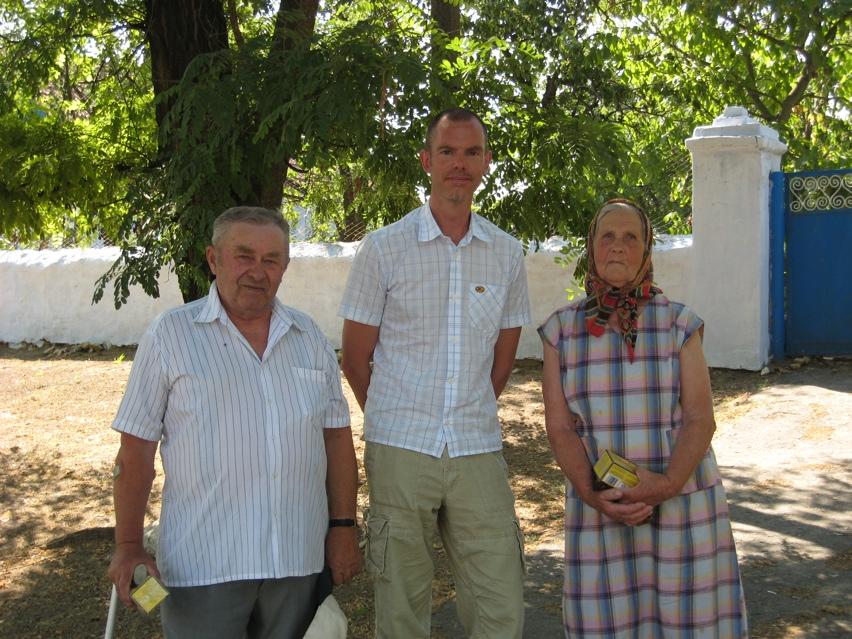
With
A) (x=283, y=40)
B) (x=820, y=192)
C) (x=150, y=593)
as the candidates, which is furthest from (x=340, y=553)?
(x=820, y=192)

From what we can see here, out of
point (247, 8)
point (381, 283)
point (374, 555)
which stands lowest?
point (374, 555)

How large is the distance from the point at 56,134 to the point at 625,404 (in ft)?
12.5

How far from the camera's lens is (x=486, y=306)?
311 centimetres

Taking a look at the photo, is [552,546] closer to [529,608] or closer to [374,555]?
[529,608]

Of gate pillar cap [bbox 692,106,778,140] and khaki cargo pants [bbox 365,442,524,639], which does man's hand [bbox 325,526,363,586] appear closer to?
khaki cargo pants [bbox 365,442,524,639]

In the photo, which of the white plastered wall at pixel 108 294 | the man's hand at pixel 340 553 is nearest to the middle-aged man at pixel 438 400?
the man's hand at pixel 340 553

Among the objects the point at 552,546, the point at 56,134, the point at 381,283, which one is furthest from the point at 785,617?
the point at 56,134

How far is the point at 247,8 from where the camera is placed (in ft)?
22.7

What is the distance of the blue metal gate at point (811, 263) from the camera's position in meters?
8.98

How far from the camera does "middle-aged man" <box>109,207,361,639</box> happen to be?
2.59 meters

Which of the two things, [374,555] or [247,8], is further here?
[247,8]

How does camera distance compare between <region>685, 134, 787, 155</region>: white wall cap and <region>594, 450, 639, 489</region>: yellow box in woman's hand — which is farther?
<region>685, 134, 787, 155</region>: white wall cap

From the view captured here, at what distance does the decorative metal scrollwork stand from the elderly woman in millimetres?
6824

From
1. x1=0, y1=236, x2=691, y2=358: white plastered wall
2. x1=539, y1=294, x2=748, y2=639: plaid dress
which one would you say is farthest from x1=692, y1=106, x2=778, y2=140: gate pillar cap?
x1=539, y1=294, x2=748, y2=639: plaid dress
